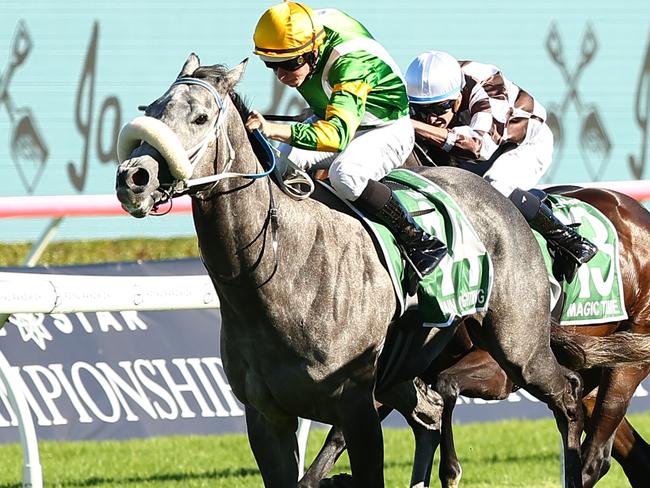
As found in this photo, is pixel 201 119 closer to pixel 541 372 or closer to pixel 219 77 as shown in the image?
pixel 219 77

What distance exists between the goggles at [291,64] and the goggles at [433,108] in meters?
1.20

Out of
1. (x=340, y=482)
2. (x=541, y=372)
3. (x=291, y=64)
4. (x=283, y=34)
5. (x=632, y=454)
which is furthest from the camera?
(x=632, y=454)

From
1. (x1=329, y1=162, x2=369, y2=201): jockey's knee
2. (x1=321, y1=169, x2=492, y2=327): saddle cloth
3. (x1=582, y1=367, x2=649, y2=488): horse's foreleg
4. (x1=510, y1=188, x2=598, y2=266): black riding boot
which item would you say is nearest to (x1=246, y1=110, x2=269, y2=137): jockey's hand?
(x1=329, y1=162, x2=369, y2=201): jockey's knee

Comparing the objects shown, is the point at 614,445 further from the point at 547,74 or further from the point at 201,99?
the point at 547,74

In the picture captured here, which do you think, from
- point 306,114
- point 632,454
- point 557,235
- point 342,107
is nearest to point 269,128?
point 342,107

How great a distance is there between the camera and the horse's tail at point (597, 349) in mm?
5719

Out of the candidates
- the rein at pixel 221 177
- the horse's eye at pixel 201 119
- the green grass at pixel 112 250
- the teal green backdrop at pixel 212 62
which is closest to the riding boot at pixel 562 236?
the rein at pixel 221 177

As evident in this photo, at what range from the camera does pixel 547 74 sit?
10227 mm

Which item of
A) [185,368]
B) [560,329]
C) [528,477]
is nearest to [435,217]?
[560,329]

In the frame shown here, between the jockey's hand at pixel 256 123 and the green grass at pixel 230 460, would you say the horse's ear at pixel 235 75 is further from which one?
the green grass at pixel 230 460

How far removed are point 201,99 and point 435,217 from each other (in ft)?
4.04

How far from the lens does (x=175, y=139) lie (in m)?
4.08

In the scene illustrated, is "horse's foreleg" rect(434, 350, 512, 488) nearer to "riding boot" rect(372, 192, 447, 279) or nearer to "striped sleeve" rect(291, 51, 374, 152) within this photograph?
"riding boot" rect(372, 192, 447, 279)

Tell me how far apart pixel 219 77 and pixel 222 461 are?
347cm
